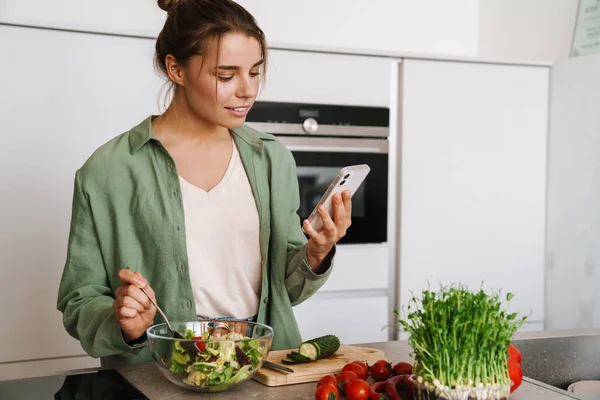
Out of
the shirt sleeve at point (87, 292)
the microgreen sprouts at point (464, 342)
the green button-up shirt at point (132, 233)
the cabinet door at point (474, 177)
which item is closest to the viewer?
the microgreen sprouts at point (464, 342)

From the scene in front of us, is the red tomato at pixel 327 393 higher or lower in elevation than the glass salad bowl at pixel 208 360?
lower

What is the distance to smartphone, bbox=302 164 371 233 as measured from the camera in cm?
129

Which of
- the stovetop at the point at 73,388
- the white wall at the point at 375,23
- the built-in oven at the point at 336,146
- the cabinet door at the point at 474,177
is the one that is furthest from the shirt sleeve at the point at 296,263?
the white wall at the point at 375,23

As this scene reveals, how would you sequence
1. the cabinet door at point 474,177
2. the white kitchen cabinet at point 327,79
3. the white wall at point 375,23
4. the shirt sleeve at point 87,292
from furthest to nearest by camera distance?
the white wall at point 375,23, the cabinet door at point 474,177, the white kitchen cabinet at point 327,79, the shirt sleeve at point 87,292

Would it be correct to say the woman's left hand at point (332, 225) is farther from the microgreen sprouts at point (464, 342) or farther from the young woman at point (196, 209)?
the microgreen sprouts at point (464, 342)

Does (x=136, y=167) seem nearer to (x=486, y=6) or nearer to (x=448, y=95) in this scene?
(x=448, y=95)

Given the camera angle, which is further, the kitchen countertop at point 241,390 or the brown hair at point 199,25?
the brown hair at point 199,25

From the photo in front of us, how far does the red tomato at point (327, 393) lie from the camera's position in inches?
42.5

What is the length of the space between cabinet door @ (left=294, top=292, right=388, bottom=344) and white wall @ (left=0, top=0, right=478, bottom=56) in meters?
1.04

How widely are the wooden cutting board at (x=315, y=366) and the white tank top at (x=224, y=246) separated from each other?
0.74 ft

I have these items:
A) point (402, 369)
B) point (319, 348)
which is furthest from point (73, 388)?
point (402, 369)

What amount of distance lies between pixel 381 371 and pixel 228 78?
0.63 metres

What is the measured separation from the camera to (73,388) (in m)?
1.18

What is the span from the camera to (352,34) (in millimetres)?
3457
